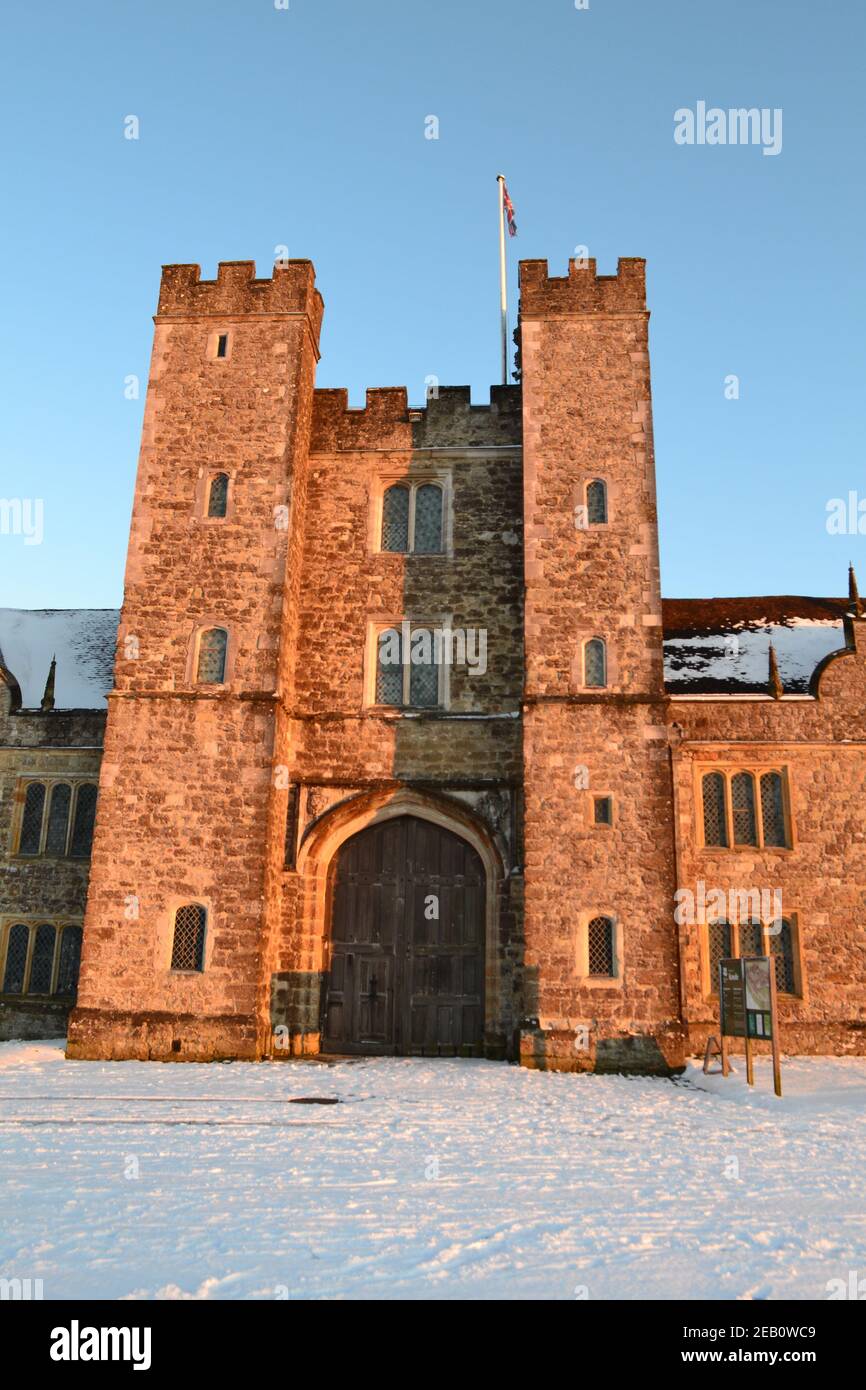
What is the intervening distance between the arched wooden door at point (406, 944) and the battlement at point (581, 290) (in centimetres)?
900

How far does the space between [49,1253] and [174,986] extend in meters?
10.3

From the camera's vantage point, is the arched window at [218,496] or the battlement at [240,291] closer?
the arched window at [218,496]

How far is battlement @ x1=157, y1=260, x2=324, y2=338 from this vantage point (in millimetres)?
18375

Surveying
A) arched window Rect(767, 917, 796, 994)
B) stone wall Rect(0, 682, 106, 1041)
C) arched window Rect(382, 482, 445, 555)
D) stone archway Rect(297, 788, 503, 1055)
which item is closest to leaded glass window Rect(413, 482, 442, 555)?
arched window Rect(382, 482, 445, 555)

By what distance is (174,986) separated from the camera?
1528 centimetres

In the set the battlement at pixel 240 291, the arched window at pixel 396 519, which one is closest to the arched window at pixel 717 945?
the arched window at pixel 396 519

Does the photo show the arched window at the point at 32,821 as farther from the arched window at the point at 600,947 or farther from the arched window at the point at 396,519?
the arched window at the point at 600,947

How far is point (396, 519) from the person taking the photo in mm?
18594

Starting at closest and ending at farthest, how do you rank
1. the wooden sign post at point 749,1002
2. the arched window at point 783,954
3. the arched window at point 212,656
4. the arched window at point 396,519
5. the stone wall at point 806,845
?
the wooden sign post at point 749,1002
the stone wall at point 806,845
the arched window at point 212,656
the arched window at point 783,954
the arched window at point 396,519

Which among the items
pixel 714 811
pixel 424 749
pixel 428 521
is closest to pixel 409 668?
pixel 424 749

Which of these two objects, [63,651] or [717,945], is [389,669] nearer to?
[717,945]

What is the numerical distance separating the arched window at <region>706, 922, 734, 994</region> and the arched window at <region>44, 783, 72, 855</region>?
441 inches

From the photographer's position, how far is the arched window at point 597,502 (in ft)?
56.1
